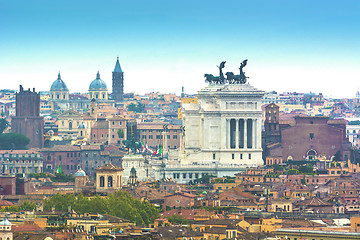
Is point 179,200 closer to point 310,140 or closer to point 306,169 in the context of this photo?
point 306,169

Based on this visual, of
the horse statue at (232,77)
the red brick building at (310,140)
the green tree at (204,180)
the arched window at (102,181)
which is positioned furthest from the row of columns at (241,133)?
the arched window at (102,181)

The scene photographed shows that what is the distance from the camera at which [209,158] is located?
545 ft

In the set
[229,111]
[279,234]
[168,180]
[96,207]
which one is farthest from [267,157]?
[279,234]

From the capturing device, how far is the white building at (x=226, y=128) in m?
167

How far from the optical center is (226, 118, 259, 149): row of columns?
168m

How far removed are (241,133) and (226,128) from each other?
60.3 inches

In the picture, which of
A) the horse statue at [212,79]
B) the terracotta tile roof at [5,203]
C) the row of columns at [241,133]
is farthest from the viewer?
the horse statue at [212,79]

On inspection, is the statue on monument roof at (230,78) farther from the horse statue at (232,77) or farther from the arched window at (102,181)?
the arched window at (102,181)

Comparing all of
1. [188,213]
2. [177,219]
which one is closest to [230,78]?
[188,213]

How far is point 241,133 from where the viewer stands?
169m

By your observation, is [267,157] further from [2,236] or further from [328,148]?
[2,236]

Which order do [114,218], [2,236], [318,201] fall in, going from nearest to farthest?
[2,236]
[114,218]
[318,201]

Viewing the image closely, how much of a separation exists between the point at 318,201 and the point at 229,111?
46103 millimetres

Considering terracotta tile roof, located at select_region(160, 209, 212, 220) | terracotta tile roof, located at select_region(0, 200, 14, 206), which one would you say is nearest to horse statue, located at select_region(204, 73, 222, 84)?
terracotta tile roof, located at select_region(0, 200, 14, 206)
